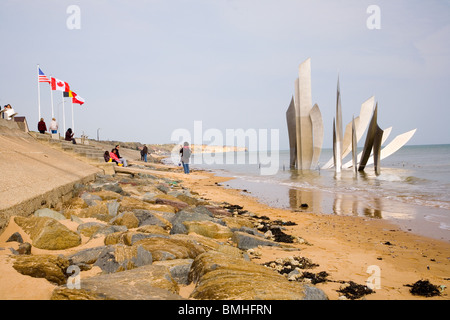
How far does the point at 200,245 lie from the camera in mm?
3896

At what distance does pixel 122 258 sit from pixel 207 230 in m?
2.29

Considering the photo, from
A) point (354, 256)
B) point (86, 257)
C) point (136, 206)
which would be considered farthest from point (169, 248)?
point (354, 256)

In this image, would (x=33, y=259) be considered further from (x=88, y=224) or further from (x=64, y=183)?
(x=64, y=183)

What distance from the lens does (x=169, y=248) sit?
11.4 feet

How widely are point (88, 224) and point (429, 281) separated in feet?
15.0

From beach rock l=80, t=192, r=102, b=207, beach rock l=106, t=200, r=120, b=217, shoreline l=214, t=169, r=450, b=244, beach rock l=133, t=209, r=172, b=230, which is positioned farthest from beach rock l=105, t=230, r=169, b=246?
shoreline l=214, t=169, r=450, b=244

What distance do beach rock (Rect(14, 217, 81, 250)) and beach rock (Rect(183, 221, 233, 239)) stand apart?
1.79 m

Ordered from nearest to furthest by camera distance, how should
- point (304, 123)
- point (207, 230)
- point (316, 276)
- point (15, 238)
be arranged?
1. point (15, 238)
2. point (316, 276)
3. point (207, 230)
4. point (304, 123)

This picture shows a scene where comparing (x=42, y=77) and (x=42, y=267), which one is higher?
(x=42, y=77)

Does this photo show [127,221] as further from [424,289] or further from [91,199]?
[424,289]

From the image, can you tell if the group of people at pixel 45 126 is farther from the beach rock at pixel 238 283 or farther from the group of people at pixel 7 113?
the beach rock at pixel 238 283

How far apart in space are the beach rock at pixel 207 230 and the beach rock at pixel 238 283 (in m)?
2.07
